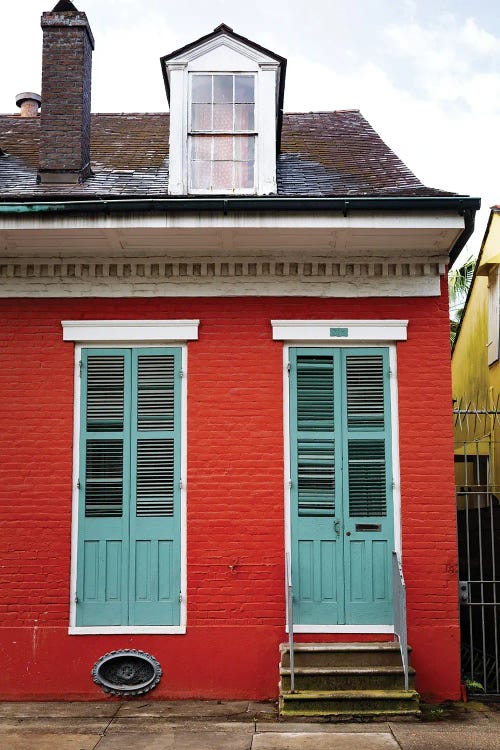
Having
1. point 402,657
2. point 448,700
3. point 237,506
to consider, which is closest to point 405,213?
point 237,506

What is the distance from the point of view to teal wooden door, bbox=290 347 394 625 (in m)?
7.98

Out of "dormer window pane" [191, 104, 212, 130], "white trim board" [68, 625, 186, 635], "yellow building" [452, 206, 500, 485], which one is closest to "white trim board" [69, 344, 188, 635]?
"white trim board" [68, 625, 186, 635]

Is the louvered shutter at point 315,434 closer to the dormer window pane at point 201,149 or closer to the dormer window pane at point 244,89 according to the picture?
the dormer window pane at point 201,149

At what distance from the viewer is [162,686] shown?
7.80 meters

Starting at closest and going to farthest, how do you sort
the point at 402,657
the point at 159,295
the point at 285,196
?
the point at 402,657
the point at 285,196
the point at 159,295

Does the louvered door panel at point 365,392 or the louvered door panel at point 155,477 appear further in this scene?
the louvered door panel at point 365,392

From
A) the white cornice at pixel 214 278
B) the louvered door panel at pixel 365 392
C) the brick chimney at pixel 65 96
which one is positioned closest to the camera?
the louvered door panel at pixel 365 392

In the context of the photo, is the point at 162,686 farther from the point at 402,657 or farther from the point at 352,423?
the point at 352,423

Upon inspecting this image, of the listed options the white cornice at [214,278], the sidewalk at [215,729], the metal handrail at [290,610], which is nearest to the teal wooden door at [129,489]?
the white cornice at [214,278]

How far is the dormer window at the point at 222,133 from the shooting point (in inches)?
339

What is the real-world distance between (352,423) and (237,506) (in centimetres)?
151

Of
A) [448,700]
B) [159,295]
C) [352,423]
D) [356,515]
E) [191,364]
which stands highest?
[159,295]

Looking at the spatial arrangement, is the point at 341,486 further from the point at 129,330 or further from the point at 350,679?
the point at 129,330

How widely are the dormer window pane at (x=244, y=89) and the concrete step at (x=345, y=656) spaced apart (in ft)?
19.4
